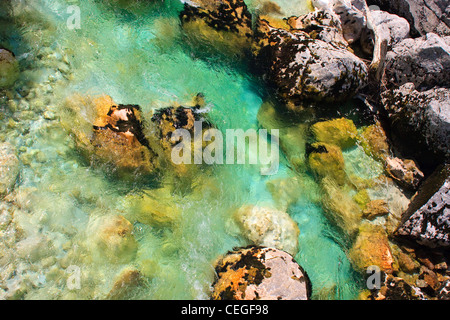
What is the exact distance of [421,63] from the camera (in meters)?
6.23

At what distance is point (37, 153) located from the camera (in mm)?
4723

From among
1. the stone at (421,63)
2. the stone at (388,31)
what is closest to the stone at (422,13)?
the stone at (388,31)

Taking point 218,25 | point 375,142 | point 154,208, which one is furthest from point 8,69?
point 375,142

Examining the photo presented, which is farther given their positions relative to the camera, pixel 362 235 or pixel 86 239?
pixel 362 235

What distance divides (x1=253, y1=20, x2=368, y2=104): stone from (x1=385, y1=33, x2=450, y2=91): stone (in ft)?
2.34

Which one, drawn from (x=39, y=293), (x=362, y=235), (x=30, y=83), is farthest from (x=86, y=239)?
(x=362, y=235)

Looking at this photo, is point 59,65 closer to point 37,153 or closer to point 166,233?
point 37,153

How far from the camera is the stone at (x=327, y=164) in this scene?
5.53 metres

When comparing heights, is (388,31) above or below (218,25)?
above

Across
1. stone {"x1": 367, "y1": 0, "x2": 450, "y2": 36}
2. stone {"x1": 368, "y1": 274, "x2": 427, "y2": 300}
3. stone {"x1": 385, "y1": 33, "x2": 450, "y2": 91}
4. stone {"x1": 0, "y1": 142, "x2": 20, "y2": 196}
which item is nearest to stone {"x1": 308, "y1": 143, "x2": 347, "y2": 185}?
stone {"x1": 368, "y1": 274, "x2": 427, "y2": 300}

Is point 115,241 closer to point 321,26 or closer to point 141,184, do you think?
point 141,184

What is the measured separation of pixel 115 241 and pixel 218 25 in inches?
166

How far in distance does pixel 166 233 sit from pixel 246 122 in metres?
2.42

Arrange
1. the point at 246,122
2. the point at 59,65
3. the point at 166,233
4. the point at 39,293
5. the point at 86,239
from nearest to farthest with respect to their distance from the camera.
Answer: the point at 39,293, the point at 86,239, the point at 166,233, the point at 59,65, the point at 246,122
